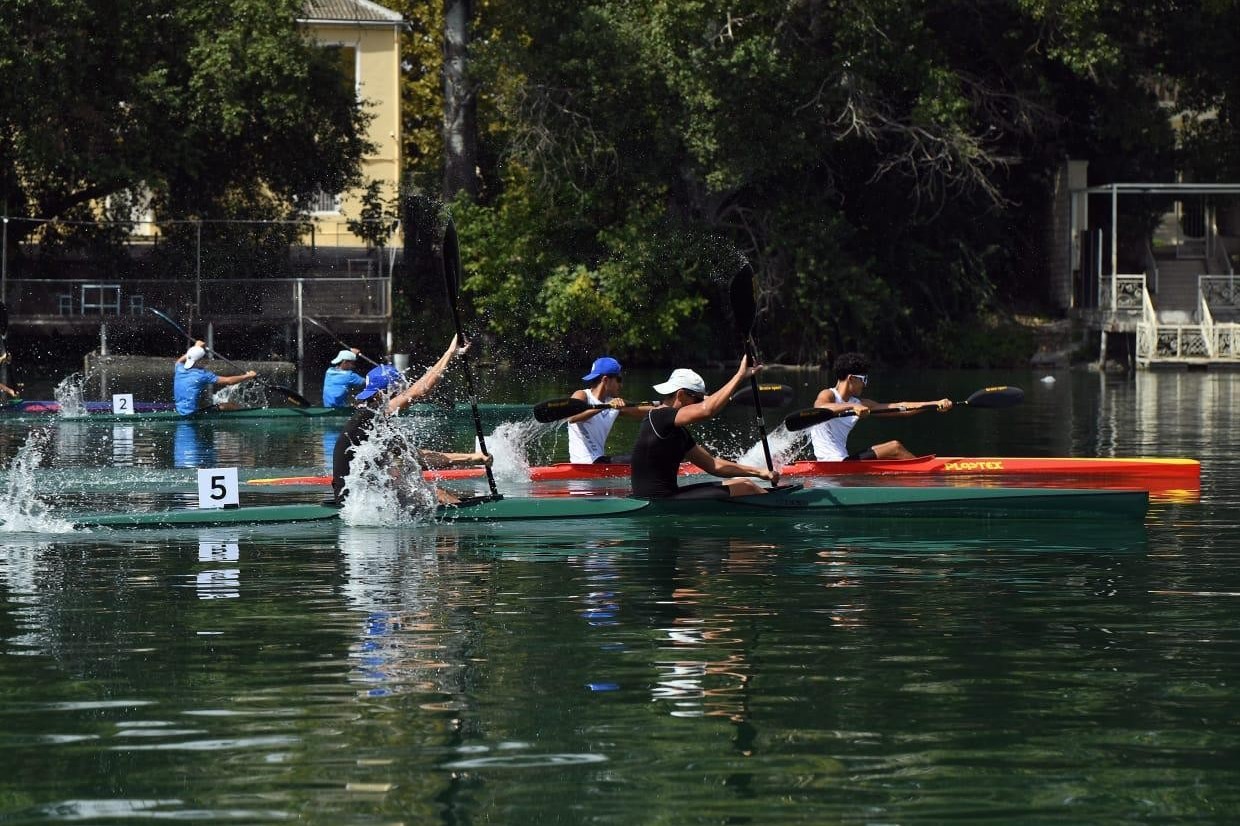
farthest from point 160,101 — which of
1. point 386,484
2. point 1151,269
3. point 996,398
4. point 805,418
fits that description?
point 386,484

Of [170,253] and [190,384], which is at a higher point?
[170,253]

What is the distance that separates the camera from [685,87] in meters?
42.4

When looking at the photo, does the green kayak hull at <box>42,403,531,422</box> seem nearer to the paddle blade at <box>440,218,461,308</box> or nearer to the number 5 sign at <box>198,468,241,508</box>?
the paddle blade at <box>440,218,461,308</box>

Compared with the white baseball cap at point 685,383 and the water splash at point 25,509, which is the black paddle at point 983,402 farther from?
the water splash at point 25,509

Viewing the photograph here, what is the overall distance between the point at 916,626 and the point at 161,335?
33.9 meters

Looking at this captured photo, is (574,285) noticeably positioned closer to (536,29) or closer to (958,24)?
(536,29)

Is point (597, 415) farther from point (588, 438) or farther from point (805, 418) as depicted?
point (805, 418)

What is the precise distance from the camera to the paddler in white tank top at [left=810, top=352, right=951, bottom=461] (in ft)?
63.0

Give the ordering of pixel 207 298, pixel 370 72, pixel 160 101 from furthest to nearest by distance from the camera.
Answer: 1. pixel 370 72
2. pixel 160 101
3. pixel 207 298

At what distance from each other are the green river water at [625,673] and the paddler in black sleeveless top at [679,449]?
41 centimetres

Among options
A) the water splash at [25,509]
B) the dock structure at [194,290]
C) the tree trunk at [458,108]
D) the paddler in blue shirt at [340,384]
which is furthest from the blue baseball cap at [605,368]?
the tree trunk at [458,108]

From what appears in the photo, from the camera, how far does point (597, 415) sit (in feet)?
64.8

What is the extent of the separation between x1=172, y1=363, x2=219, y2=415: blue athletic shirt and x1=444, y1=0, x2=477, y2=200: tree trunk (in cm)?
1850

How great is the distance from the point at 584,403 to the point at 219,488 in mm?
3742
